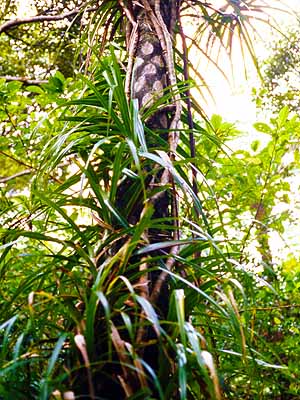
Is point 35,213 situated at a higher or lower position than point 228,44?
lower

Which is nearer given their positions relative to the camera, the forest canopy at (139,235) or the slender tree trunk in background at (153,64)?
the forest canopy at (139,235)

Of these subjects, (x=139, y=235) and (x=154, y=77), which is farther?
(x=154, y=77)

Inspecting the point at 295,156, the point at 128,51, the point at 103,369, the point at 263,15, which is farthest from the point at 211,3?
the point at 103,369

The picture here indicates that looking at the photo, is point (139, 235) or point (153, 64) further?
point (153, 64)

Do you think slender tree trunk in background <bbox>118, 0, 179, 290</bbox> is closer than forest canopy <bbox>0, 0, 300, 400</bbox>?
No

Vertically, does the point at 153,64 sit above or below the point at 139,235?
above

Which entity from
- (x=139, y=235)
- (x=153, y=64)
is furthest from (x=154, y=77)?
(x=139, y=235)

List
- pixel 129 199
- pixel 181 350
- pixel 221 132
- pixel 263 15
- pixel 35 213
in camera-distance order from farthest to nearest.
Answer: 1. pixel 221 132
2. pixel 263 15
3. pixel 35 213
4. pixel 129 199
5. pixel 181 350

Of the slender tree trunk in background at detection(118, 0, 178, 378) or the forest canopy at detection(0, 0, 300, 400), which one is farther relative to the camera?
the slender tree trunk in background at detection(118, 0, 178, 378)

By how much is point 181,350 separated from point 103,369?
161mm

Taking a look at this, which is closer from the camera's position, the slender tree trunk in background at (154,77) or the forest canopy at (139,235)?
the forest canopy at (139,235)

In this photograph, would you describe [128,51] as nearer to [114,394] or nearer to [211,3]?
[211,3]

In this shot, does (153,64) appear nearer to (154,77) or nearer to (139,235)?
(154,77)

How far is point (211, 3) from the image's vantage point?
1320mm
